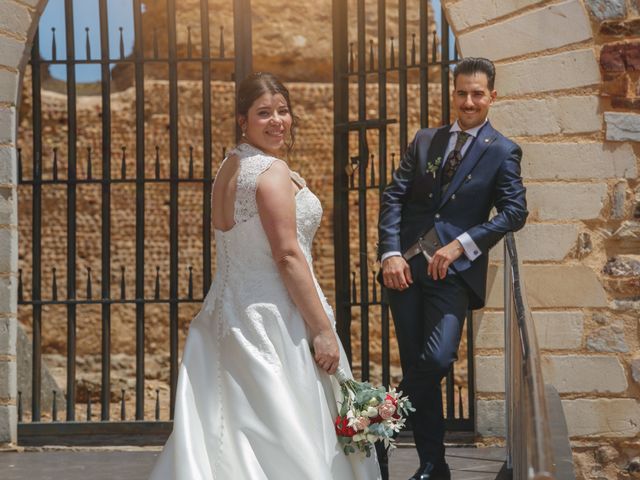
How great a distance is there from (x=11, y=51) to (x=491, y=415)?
3044mm

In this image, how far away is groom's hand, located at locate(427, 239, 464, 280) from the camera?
4562mm

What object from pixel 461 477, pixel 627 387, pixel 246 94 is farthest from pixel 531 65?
pixel 246 94

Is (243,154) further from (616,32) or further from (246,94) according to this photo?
(616,32)

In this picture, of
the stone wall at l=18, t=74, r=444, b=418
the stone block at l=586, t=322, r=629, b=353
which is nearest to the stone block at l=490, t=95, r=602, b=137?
the stone block at l=586, t=322, r=629, b=353

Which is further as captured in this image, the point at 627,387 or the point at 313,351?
the point at 627,387

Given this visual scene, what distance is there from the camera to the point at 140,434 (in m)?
6.99

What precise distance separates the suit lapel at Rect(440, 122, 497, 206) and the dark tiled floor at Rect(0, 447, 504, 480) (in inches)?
55.7

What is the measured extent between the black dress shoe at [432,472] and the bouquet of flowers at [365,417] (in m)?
0.54

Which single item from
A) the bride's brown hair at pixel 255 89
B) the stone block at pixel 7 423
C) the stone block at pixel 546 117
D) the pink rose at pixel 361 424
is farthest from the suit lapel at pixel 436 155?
Answer: the stone block at pixel 7 423

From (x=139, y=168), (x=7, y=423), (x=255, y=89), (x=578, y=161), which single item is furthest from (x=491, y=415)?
(x=255, y=89)

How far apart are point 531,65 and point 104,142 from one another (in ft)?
7.85

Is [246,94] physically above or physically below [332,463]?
above

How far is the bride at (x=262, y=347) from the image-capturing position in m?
3.99

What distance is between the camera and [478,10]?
20.9ft
